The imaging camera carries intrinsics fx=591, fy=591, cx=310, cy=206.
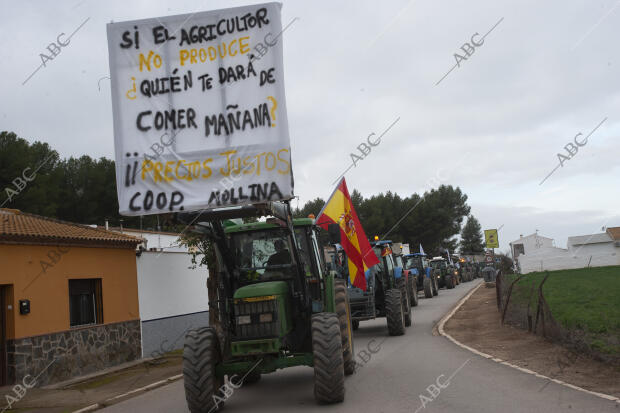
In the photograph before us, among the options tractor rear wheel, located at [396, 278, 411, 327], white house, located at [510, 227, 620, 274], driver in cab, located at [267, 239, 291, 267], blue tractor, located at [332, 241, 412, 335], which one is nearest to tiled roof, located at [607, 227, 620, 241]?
white house, located at [510, 227, 620, 274]

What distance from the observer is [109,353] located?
48.3 ft

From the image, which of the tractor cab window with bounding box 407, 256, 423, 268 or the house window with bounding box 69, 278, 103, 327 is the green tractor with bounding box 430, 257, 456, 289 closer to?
the tractor cab window with bounding box 407, 256, 423, 268

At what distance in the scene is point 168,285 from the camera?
58.9 feet

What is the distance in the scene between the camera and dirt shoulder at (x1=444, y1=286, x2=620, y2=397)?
7816 mm

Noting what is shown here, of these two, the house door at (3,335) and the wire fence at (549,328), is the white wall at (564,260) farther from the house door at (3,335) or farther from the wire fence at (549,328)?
the house door at (3,335)

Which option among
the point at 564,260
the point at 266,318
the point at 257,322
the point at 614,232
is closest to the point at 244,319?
the point at 257,322

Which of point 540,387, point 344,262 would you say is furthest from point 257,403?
point 344,262

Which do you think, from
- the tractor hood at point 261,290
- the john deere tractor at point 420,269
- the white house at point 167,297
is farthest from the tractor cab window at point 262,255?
the john deere tractor at point 420,269

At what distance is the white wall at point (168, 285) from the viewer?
16.8 meters

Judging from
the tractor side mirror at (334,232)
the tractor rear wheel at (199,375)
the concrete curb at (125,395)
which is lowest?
the concrete curb at (125,395)

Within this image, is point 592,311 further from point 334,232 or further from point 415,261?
point 415,261

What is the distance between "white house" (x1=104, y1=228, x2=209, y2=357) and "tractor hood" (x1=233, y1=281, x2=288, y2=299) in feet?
30.9

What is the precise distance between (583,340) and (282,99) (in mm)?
6648

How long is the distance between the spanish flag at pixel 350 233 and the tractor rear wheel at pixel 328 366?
5.12 meters
